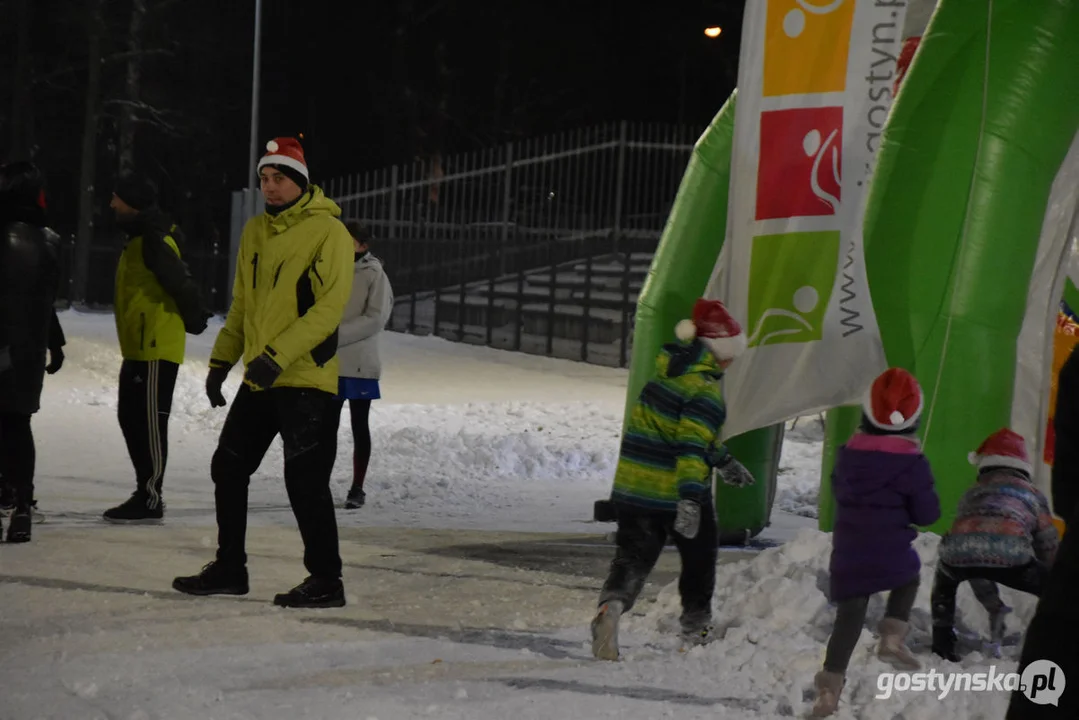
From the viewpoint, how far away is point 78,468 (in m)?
10.7

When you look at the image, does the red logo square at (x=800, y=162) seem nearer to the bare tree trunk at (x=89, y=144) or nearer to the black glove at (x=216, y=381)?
the black glove at (x=216, y=381)

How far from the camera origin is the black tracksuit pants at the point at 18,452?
730 centimetres

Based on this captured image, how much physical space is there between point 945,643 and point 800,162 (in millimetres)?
2822

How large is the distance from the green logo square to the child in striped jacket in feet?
6.81

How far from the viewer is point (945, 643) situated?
570 centimetres

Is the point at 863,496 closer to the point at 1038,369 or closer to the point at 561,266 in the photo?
the point at 1038,369

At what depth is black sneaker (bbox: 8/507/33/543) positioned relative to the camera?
7340 mm

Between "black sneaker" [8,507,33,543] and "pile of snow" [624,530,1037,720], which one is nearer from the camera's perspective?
"pile of snow" [624,530,1037,720]

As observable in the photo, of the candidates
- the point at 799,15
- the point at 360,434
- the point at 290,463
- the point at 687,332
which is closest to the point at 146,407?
the point at 360,434

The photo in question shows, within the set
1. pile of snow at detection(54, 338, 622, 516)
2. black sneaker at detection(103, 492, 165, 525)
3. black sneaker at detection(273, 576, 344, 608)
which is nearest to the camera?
black sneaker at detection(273, 576, 344, 608)

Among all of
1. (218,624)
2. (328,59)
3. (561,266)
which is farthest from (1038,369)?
(328,59)

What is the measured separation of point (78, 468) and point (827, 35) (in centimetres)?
605

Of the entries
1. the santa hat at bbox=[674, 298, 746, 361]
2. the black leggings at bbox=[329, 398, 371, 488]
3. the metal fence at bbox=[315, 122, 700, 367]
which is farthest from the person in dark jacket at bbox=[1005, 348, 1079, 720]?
the metal fence at bbox=[315, 122, 700, 367]

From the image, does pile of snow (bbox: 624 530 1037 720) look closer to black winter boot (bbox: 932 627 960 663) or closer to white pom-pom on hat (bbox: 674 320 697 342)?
black winter boot (bbox: 932 627 960 663)
